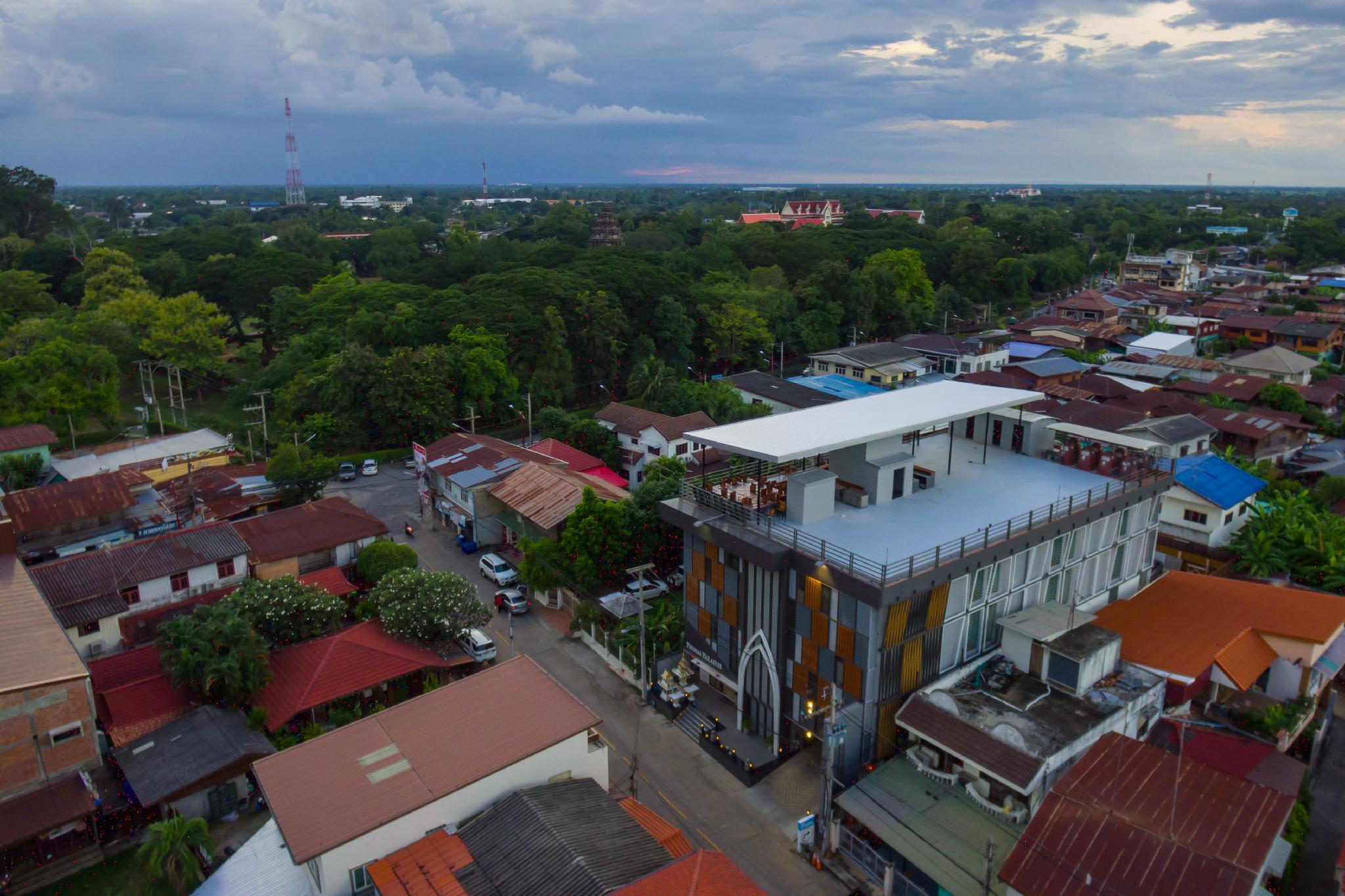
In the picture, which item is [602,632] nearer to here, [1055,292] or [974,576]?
[974,576]

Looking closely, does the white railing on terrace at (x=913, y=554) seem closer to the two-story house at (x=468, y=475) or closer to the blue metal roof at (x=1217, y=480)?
the blue metal roof at (x=1217, y=480)

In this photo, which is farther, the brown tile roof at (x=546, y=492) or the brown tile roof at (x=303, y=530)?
the brown tile roof at (x=546, y=492)

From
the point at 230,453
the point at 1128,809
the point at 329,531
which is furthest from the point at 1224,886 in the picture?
the point at 230,453

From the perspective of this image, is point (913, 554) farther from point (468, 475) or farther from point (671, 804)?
point (468, 475)

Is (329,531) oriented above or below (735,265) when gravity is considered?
below

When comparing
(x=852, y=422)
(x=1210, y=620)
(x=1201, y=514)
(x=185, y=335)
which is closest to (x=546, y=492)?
(x=852, y=422)

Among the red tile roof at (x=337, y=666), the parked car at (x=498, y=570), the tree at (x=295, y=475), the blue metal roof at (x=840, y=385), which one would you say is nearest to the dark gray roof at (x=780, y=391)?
the blue metal roof at (x=840, y=385)
